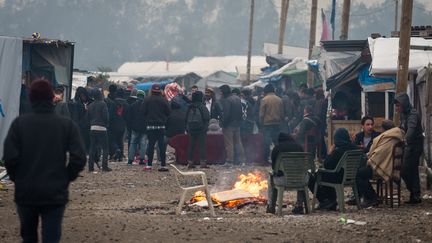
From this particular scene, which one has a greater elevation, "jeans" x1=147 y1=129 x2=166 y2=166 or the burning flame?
"jeans" x1=147 y1=129 x2=166 y2=166

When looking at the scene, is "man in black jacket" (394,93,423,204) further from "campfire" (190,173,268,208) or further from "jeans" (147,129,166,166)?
"jeans" (147,129,166,166)

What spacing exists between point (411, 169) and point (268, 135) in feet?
28.3

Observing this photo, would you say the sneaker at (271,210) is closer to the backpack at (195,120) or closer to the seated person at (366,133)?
the seated person at (366,133)

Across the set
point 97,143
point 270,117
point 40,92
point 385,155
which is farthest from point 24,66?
point 40,92

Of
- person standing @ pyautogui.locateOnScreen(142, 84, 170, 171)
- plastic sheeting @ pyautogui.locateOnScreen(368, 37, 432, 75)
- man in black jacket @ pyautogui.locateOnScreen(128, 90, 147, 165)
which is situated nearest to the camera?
plastic sheeting @ pyautogui.locateOnScreen(368, 37, 432, 75)

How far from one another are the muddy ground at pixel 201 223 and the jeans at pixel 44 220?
2.65 metres

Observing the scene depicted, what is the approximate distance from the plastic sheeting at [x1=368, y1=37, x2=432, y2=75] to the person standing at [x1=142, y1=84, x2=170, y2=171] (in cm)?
469

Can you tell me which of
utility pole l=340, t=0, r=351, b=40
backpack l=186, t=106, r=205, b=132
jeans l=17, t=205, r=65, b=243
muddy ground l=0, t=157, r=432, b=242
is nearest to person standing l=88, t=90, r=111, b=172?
backpack l=186, t=106, r=205, b=132

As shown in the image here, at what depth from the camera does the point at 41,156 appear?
7168mm

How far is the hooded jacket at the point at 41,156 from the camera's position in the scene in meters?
7.12

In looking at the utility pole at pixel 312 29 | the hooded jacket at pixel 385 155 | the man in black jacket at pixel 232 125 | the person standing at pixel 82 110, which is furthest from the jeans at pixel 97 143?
the utility pole at pixel 312 29

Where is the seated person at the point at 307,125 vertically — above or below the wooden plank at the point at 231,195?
above

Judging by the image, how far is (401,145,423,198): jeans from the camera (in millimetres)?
13250

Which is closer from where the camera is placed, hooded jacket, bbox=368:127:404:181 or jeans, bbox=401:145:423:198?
hooded jacket, bbox=368:127:404:181
